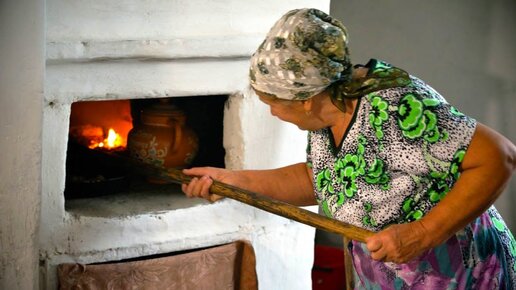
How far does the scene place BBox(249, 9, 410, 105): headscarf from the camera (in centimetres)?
215

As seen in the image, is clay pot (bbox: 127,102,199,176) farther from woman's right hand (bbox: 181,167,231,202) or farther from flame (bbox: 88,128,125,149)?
woman's right hand (bbox: 181,167,231,202)

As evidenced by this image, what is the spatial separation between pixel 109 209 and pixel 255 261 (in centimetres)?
57

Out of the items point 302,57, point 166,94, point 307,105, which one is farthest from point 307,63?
point 166,94

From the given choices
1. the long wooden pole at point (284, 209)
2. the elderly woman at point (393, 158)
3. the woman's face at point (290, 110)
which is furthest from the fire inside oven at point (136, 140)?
the woman's face at point (290, 110)

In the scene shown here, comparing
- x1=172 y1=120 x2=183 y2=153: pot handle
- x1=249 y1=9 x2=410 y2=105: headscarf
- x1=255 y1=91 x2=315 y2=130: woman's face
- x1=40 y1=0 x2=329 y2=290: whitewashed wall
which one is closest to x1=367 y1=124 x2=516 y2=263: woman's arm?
x1=249 y1=9 x2=410 y2=105: headscarf

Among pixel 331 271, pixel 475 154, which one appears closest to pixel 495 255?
pixel 475 154

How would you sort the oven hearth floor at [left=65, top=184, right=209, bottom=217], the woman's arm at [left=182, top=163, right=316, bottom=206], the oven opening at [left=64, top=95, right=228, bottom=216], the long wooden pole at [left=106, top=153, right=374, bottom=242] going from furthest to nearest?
1. the oven opening at [left=64, top=95, right=228, bottom=216]
2. the oven hearth floor at [left=65, top=184, right=209, bottom=217]
3. the woman's arm at [left=182, top=163, right=316, bottom=206]
4. the long wooden pole at [left=106, top=153, right=374, bottom=242]

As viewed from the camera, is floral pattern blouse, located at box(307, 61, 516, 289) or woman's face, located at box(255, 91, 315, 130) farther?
woman's face, located at box(255, 91, 315, 130)

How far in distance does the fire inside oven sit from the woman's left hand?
3.21 feet

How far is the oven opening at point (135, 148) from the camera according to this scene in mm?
2920

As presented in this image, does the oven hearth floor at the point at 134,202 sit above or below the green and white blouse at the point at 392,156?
below

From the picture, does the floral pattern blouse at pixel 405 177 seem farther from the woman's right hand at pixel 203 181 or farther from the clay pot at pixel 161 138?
the clay pot at pixel 161 138

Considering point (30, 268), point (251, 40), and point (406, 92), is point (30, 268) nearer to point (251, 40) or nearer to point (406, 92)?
point (251, 40)

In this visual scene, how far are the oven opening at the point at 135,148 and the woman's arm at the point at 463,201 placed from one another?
998 mm
